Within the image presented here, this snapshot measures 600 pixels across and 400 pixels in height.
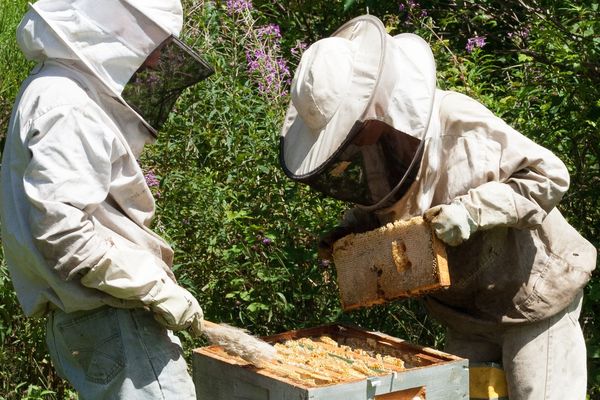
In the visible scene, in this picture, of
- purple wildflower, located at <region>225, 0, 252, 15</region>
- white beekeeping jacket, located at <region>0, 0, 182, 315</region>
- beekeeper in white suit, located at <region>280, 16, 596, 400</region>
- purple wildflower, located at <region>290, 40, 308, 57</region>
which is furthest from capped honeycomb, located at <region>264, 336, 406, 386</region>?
purple wildflower, located at <region>225, 0, 252, 15</region>

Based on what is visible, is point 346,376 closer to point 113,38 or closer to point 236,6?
point 113,38

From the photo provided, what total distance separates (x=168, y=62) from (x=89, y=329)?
100 centimetres

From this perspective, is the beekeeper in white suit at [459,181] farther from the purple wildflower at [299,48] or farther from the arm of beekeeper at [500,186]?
the purple wildflower at [299,48]

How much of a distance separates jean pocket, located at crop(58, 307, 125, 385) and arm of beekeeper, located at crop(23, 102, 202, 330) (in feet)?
0.53

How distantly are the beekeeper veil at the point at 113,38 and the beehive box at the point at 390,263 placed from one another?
1014 millimetres

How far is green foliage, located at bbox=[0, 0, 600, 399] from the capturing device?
5.01 meters

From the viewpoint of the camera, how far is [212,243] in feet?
16.1

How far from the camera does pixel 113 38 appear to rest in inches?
137

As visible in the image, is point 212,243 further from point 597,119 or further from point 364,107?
point 597,119

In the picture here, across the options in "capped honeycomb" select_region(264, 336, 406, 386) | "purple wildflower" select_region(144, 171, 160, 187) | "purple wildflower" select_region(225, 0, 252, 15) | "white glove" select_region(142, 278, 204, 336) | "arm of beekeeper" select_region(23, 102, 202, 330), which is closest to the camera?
"arm of beekeeper" select_region(23, 102, 202, 330)

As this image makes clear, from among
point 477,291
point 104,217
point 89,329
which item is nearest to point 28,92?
point 104,217

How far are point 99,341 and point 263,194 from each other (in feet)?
5.72

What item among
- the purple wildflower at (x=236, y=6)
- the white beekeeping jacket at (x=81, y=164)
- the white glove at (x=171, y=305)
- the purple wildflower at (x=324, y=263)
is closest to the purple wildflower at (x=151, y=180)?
the purple wildflower at (x=324, y=263)

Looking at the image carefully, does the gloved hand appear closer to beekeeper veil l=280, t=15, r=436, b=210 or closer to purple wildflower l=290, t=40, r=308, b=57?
beekeeper veil l=280, t=15, r=436, b=210
